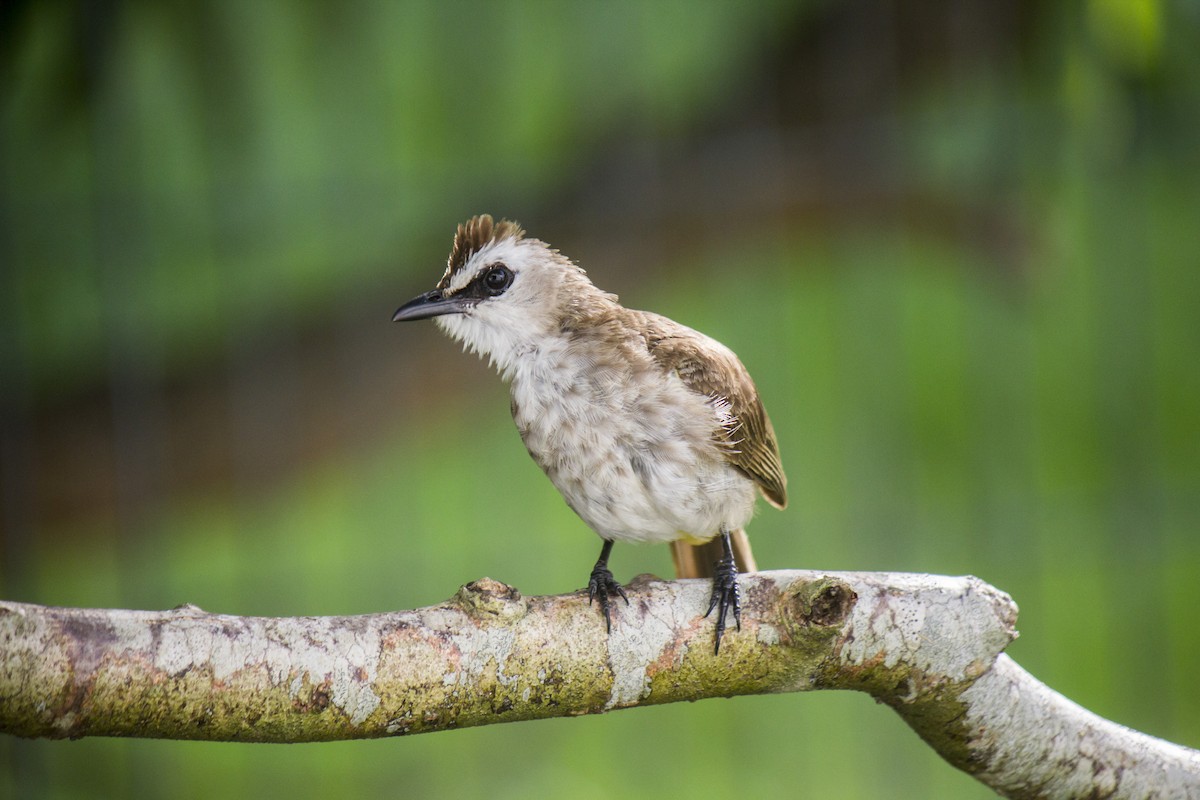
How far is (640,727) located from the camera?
5859 mm

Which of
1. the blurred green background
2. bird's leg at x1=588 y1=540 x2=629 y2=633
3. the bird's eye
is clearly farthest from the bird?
the blurred green background

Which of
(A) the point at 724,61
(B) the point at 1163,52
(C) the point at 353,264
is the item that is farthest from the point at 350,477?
(B) the point at 1163,52

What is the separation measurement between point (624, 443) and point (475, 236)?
0.55m

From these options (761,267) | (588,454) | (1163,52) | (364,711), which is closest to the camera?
(364,711)

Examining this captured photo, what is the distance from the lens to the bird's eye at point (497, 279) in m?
2.61

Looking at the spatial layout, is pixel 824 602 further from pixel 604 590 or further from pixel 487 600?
pixel 487 600

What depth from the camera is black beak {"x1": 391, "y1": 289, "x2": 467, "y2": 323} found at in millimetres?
A: 2541

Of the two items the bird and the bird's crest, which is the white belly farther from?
the bird's crest

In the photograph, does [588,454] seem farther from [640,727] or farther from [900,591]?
[640,727]

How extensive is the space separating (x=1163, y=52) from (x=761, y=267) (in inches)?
99.3

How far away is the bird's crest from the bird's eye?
0.05m

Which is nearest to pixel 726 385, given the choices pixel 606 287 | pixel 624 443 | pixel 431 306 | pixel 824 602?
pixel 624 443

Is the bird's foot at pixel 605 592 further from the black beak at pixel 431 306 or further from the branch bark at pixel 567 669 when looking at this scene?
the black beak at pixel 431 306

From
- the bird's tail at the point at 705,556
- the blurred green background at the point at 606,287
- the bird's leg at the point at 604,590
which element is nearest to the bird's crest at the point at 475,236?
the bird's leg at the point at 604,590
